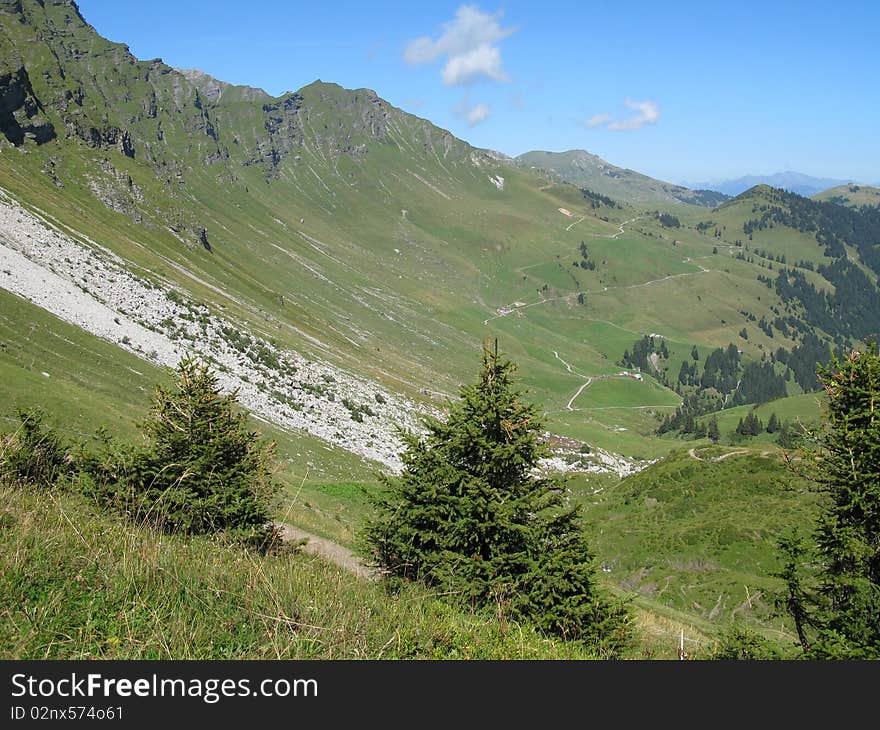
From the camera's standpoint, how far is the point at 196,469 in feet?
43.9

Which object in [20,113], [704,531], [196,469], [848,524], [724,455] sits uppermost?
[20,113]

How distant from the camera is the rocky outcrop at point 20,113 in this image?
285ft

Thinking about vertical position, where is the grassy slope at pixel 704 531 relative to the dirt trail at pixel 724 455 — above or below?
below

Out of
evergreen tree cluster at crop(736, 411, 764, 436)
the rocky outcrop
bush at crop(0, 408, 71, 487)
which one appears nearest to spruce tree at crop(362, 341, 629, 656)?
bush at crop(0, 408, 71, 487)

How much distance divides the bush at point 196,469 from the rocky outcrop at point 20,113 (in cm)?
9776

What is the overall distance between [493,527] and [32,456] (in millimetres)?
10207

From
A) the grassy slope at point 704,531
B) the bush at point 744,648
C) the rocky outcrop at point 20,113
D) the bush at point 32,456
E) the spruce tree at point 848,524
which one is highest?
the rocky outcrop at point 20,113

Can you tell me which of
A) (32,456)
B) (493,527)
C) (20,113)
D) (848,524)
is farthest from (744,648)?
(20,113)

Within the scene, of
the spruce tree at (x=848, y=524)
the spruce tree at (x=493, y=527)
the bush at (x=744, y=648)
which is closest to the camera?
the spruce tree at (x=493, y=527)

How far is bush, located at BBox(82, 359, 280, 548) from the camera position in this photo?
40.3 feet

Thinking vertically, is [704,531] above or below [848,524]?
below

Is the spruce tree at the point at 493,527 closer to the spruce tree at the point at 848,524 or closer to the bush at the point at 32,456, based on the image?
the spruce tree at the point at 848,524

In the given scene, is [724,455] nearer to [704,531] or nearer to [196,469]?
[704,531]

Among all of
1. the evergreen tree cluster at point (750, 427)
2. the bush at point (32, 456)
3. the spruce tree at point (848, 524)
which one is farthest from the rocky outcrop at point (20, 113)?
the evergreen tree cluster at point (750, 427)
